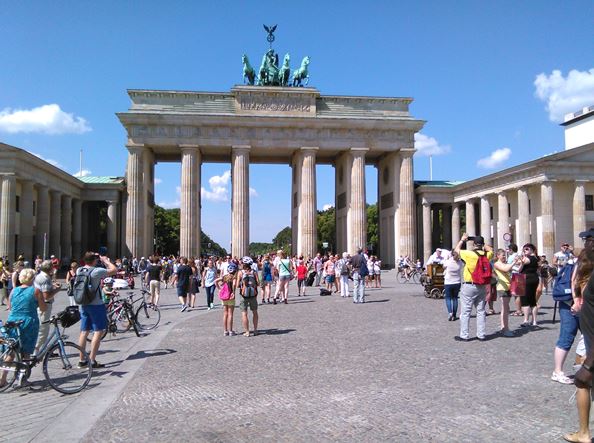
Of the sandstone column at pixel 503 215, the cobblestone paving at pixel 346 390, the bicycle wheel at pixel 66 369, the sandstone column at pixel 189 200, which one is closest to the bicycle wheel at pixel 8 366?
the bicycle wheel at pixel 66 369

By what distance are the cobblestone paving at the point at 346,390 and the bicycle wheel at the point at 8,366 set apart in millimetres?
1598

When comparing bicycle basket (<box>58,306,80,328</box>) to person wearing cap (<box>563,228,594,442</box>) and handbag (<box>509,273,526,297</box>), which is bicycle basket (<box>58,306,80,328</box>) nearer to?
person wearing cap (<box>563,228,594,442</box>)

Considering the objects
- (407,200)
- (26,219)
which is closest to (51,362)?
(26,219)

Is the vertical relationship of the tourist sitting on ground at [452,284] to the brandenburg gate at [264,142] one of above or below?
below

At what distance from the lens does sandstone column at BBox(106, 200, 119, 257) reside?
47403mm

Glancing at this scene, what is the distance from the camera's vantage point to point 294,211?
175ft

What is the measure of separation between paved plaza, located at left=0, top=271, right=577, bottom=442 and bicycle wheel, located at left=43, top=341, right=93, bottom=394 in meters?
0.16

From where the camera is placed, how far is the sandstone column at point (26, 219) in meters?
Result: 37.3

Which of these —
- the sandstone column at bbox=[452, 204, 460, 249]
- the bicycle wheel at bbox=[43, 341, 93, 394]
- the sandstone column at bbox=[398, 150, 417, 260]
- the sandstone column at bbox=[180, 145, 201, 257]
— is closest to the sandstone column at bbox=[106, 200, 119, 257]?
the sandstone column at bbox=[180, 145, 201, 257]

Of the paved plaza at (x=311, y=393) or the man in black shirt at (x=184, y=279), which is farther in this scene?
the man in black shirt at (x=184, y=279)

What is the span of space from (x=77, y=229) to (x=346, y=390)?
48.9 metres

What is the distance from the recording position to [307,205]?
4709 centimetres

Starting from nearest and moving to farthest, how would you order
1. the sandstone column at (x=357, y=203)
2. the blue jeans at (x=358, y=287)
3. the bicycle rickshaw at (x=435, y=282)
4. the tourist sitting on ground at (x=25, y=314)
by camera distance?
1. the tourist sitting on ground at (x=25, y=314)
2. the blue jeans at (x=358, y=287)
3. the bicycle rickshaw at (x=435, y=282)
4. the sandstone column at (x=357, y=203)

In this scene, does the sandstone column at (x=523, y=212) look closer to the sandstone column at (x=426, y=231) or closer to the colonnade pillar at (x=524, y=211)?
the colonnade pillar at (x=524, y=211)
